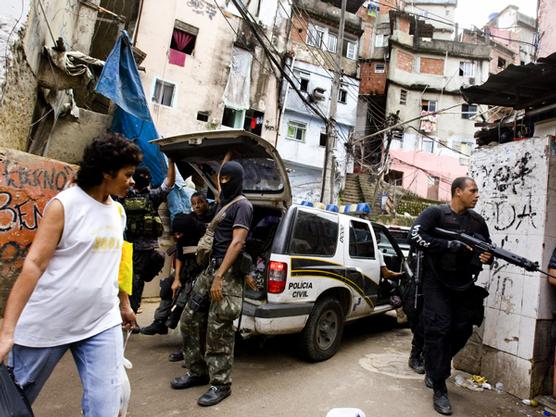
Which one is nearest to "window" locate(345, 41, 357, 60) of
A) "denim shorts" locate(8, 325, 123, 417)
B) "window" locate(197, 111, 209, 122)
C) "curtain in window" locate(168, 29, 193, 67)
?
"curtain in window" locate(168, 29, 193, 67)

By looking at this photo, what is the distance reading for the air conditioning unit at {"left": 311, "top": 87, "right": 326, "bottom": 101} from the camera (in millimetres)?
21938

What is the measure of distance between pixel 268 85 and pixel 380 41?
1530 cm

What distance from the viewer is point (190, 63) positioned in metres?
16.5

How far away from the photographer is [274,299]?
3.63 m

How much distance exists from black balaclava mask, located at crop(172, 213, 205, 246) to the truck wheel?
163cm

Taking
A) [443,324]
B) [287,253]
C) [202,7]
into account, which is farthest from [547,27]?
[202,7]

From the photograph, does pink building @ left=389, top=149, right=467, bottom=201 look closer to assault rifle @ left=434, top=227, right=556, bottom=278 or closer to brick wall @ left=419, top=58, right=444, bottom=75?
brick wall @ left=419, top=58, right=444, bottom=75

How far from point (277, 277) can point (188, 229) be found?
132 cm

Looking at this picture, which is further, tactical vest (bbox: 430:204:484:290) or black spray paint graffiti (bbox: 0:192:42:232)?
black spray paint graffiti (bbox: 0:192:42:232)

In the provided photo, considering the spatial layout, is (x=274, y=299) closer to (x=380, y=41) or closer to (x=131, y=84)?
(x=131, y=84)

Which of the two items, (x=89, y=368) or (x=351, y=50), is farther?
(x=351, y=50)

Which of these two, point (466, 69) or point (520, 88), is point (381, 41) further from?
point (520, 88)

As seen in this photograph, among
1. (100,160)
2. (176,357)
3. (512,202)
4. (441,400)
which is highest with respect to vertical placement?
(512,202)

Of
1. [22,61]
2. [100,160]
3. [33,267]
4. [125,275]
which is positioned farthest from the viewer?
[22,61]
